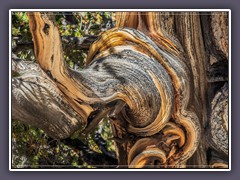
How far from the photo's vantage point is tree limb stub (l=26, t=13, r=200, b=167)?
1934mm

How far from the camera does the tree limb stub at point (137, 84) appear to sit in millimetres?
1934

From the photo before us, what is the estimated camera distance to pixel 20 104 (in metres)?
1.92

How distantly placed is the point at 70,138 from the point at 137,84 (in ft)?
1.29

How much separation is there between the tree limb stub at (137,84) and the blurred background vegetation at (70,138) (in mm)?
43

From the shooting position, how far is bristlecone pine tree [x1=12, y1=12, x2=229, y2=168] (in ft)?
6.32

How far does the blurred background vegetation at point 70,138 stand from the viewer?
6.48 ft

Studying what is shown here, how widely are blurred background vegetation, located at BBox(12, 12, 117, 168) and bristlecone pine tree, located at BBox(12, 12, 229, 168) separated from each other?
0.03m

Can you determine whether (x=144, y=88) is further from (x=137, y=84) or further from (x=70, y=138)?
(x=70, y=138)

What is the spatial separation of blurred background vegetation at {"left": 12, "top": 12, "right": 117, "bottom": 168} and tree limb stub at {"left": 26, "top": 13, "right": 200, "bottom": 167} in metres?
0.04

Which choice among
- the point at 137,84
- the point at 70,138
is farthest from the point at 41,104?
the point at 137,84

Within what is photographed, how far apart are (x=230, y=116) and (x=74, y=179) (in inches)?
31.3

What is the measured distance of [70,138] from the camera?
198cm

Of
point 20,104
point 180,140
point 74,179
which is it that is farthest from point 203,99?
point 20,104
